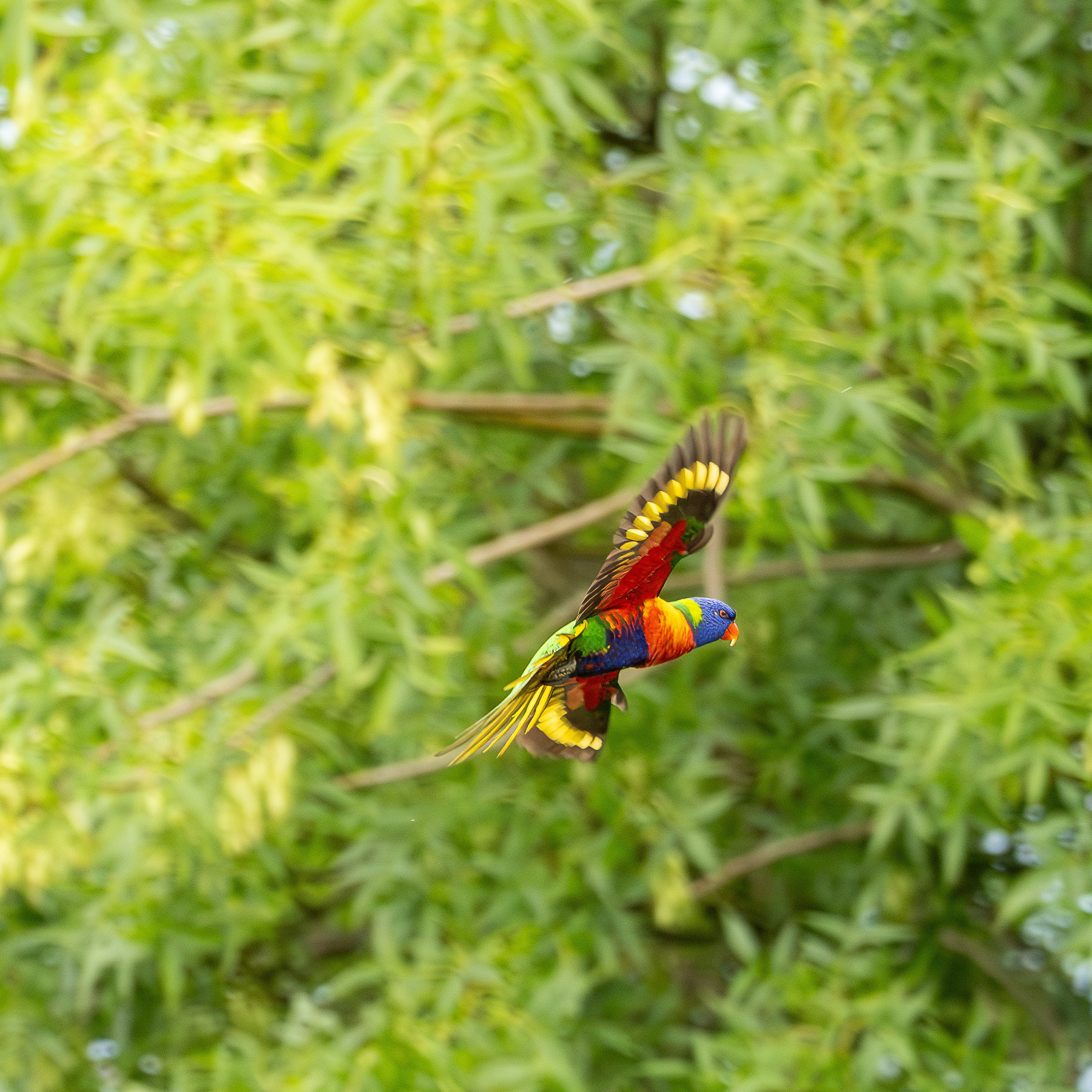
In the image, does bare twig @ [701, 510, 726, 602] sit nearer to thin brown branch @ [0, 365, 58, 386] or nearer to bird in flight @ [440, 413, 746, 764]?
bird in flight @ [440, 413, 746, 764]

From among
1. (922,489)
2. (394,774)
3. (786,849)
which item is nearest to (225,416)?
(394,774)

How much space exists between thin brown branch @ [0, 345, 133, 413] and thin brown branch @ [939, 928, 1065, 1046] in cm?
283

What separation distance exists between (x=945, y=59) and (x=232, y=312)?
1996mm

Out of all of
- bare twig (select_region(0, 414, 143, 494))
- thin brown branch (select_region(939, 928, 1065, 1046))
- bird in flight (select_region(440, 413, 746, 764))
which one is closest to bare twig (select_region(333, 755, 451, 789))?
bare twig (select_region(0, 414, 143, 494))

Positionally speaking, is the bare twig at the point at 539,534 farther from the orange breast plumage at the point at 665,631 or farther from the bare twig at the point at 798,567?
the orange breast plumage at the point at 665,631

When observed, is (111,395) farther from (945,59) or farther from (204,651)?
(945,59)

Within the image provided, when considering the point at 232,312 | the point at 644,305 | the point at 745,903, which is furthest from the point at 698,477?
the point at 745,903

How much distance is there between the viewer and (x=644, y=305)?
142 inches

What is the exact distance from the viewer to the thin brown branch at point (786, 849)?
415cm

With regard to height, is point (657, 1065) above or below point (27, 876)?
below

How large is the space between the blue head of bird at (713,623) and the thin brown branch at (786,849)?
271cm

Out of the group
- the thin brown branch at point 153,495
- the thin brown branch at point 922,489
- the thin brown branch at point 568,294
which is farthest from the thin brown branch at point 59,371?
the thin brown branch at point 922,489

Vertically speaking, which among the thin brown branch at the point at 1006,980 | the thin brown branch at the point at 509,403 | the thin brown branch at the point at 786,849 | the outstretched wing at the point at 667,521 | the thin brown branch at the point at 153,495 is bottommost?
the thin brown branch at the point at 1006,980

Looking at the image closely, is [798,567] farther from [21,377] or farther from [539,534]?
[21,377]
